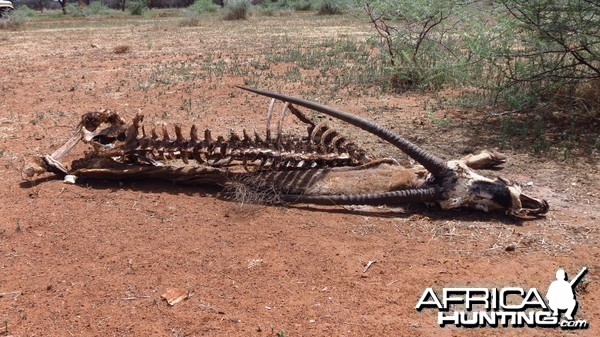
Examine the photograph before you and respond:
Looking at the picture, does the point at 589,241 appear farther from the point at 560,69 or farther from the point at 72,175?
the point at 72,175

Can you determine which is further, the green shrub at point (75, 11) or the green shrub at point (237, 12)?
the green shrub at point (75, 11)

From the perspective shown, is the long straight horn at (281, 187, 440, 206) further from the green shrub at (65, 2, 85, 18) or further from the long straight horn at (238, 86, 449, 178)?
the green shrub at (65, 2, 85, 18)

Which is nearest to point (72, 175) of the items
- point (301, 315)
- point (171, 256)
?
point (171, 256)

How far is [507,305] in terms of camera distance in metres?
2.96

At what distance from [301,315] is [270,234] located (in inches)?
40.3

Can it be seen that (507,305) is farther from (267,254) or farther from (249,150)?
(249,150)

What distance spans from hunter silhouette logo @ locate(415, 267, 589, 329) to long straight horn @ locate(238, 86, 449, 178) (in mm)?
1155

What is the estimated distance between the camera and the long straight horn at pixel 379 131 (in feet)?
12.6

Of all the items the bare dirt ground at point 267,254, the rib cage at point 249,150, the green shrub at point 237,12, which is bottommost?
the bare dirt ground at point 267,254

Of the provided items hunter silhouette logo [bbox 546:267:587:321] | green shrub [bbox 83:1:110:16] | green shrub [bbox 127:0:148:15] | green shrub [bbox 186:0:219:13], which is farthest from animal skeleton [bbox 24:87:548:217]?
green shrub [bbox 83:1:110:16]

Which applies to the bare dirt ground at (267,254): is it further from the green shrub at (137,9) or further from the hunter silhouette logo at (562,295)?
the green shrub at (137,9)

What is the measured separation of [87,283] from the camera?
3.31 meters

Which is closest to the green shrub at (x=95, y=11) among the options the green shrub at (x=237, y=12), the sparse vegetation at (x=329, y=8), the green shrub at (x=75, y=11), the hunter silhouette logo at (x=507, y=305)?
the green shrub at (x=75, y=11)

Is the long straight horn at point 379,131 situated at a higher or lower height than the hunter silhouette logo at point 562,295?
higher
